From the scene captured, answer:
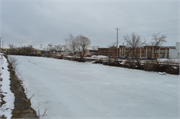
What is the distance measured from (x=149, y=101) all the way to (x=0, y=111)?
6744mm

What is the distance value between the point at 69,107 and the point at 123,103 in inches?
106

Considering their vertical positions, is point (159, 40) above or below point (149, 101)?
above

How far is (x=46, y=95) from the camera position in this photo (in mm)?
7410

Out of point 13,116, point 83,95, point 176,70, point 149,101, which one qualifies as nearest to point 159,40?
point 176,70

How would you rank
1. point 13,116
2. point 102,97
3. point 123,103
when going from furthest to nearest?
point 102,97 < point 123,103 < point 13,116

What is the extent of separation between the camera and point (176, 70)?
1653cm

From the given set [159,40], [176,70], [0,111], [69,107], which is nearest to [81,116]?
[69,107]

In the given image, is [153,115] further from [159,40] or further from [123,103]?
[159,40]

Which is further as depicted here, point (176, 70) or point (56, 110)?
point (176, 70)

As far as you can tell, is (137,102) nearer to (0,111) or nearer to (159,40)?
(0,111)

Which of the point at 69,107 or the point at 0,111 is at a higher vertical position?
the point at 0,111

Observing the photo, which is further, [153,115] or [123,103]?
[123,103]

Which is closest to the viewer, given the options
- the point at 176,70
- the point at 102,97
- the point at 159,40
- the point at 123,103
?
the point at 123,103

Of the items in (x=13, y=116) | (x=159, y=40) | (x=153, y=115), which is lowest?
(x=153, y=115)
